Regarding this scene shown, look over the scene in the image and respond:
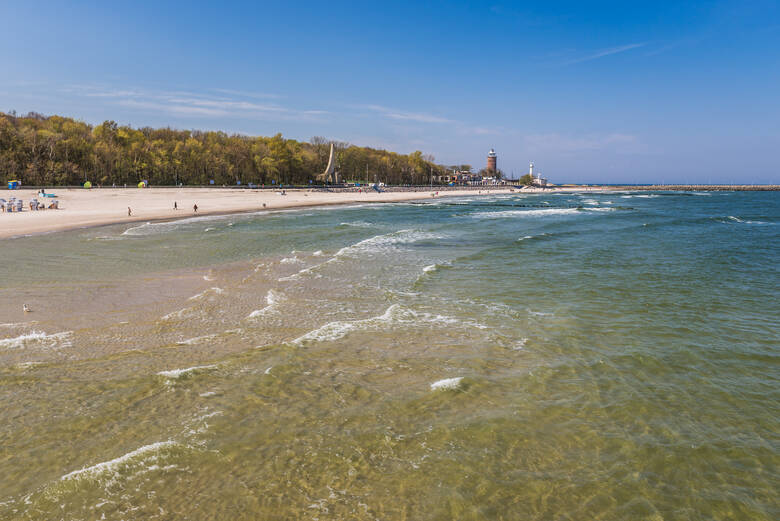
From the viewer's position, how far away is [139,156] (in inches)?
3816

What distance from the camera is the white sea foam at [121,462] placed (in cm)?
546

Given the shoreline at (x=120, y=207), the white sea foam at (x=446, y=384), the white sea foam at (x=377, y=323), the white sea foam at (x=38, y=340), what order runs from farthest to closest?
1. the shoreline at (x=120, y=207)
2. the white sea foam at (x=377, y=323)
3. the white sea foam at (x=38, y=340)
4. the white sea foam at (x=446, y=384)

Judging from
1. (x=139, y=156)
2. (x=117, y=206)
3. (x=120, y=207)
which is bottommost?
(x=120, y=207)

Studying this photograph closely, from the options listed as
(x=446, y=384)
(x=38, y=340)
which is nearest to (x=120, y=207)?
(x=38, y=340)

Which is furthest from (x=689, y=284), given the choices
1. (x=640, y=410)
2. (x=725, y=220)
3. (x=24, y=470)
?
(x=725, y=220)

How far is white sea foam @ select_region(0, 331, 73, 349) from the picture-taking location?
Answer: 32.4 ft

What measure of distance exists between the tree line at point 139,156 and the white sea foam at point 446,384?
99.9 metres

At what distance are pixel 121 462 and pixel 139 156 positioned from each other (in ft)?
356

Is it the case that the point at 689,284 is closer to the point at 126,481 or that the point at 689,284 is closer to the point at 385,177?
the point at 126,481

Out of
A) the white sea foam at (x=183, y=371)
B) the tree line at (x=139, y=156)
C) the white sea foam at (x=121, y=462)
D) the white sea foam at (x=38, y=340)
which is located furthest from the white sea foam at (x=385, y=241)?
the tree line at (x=139, y=156)

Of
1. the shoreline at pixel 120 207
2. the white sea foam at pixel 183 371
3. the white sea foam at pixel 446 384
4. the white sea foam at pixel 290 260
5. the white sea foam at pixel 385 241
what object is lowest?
the white sea foam at pixel 446 384

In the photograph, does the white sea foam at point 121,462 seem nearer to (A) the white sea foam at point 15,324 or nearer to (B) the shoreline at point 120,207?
(A) the white sea foam at point 15,324

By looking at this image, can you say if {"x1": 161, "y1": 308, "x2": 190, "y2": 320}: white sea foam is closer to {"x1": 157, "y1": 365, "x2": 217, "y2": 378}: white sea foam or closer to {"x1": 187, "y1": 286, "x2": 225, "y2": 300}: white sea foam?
{"x1": 187, "y1": 286, "x2": 225, "y2": 300}: white sea foam

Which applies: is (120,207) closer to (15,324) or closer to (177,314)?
(15,324)
